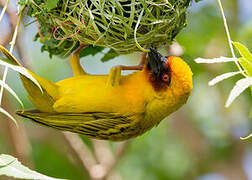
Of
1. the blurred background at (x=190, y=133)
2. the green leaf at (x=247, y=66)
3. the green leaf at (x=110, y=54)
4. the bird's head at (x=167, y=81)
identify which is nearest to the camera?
the green leaf at (x=247, y=66)

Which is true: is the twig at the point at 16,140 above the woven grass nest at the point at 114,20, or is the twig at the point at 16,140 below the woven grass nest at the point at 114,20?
below

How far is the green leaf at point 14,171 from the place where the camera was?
1.64m

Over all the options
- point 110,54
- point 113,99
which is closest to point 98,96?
point 113,99

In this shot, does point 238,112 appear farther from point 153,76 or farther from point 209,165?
point 153,76

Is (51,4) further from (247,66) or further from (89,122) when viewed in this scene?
(247,66)

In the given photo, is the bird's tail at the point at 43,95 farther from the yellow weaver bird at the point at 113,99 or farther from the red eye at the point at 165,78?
the red eye at the point at 165,78

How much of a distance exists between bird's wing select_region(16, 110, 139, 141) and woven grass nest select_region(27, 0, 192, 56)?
17.4 inches

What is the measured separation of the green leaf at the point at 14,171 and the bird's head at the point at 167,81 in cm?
123

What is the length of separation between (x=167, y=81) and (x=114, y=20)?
62 centimetres

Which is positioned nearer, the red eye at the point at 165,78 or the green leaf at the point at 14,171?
the green leaf at the point at 14,171

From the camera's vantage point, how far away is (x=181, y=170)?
545 cm

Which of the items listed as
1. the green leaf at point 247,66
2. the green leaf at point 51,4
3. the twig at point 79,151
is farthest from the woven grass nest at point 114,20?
the twig at point 79,151

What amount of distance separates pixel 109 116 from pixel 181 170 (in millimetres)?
2904

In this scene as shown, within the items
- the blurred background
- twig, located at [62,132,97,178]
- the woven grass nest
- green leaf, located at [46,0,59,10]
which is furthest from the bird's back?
the blurred background
